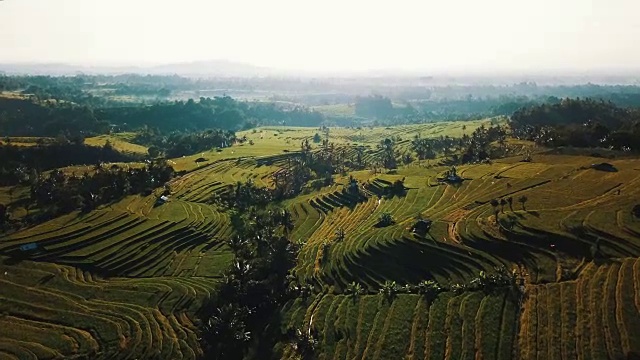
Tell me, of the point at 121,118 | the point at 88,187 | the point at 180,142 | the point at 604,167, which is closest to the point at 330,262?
the point at 604,167

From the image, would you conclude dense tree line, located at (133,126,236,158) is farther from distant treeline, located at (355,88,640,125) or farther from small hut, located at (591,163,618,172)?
distant treeline, located at (355,88,640,125)

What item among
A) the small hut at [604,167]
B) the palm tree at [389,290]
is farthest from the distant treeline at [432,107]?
the palm tree at [389,290]

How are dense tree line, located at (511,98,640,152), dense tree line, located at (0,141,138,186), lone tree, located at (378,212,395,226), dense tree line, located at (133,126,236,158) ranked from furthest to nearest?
dense tree line, located at (133,126,236,158) < dense tree line, located at (511,98,640,152) < dense tree line, located at (0,141,138,186) < lone tree, located at (378,212,395,226)

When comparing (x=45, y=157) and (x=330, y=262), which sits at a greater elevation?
→ (x=45, y=157)

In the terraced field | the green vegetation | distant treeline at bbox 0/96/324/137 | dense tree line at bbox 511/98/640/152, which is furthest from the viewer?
distant treeline at bbox 0/96/324/137

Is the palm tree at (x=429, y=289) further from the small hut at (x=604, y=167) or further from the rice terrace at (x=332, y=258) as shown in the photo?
the small hut at (x=604, y=167)

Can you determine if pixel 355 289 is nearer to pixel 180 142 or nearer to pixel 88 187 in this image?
pixel 88 187

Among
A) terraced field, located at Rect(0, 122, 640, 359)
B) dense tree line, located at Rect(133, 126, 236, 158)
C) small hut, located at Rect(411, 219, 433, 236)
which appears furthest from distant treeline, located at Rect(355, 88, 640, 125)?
small hut, located at Rect(411, 219, 433, 236)
